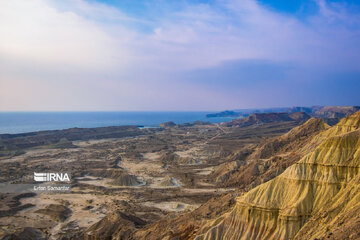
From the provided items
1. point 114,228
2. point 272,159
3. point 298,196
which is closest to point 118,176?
point 114,228

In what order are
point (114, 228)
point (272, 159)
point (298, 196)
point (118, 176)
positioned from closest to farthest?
point (298, 196) < point (114, 228) < point (272, 159) < point (118, 176)

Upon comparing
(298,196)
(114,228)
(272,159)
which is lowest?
(114,228)

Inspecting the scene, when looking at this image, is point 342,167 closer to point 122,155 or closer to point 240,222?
point 240,222

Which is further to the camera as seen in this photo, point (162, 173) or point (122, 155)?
point (122, 155)

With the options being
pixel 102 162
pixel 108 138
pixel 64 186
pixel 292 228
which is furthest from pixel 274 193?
pixel 108 138

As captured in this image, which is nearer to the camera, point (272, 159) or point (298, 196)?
point (298, 196)

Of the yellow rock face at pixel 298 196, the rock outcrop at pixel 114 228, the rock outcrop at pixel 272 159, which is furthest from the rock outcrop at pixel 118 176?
the yellow rock face at pixel 298 196

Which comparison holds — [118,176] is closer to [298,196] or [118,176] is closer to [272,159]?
[272,159]

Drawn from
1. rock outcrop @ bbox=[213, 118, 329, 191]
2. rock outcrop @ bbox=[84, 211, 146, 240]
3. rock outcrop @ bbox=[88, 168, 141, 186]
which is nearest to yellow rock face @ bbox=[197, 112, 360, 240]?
rock outcrop @ bbox=[84, 211, 146, 240]

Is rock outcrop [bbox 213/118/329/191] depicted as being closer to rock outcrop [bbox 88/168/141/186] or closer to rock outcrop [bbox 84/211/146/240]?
rock outcrop [bbox 88/168/141/186]
